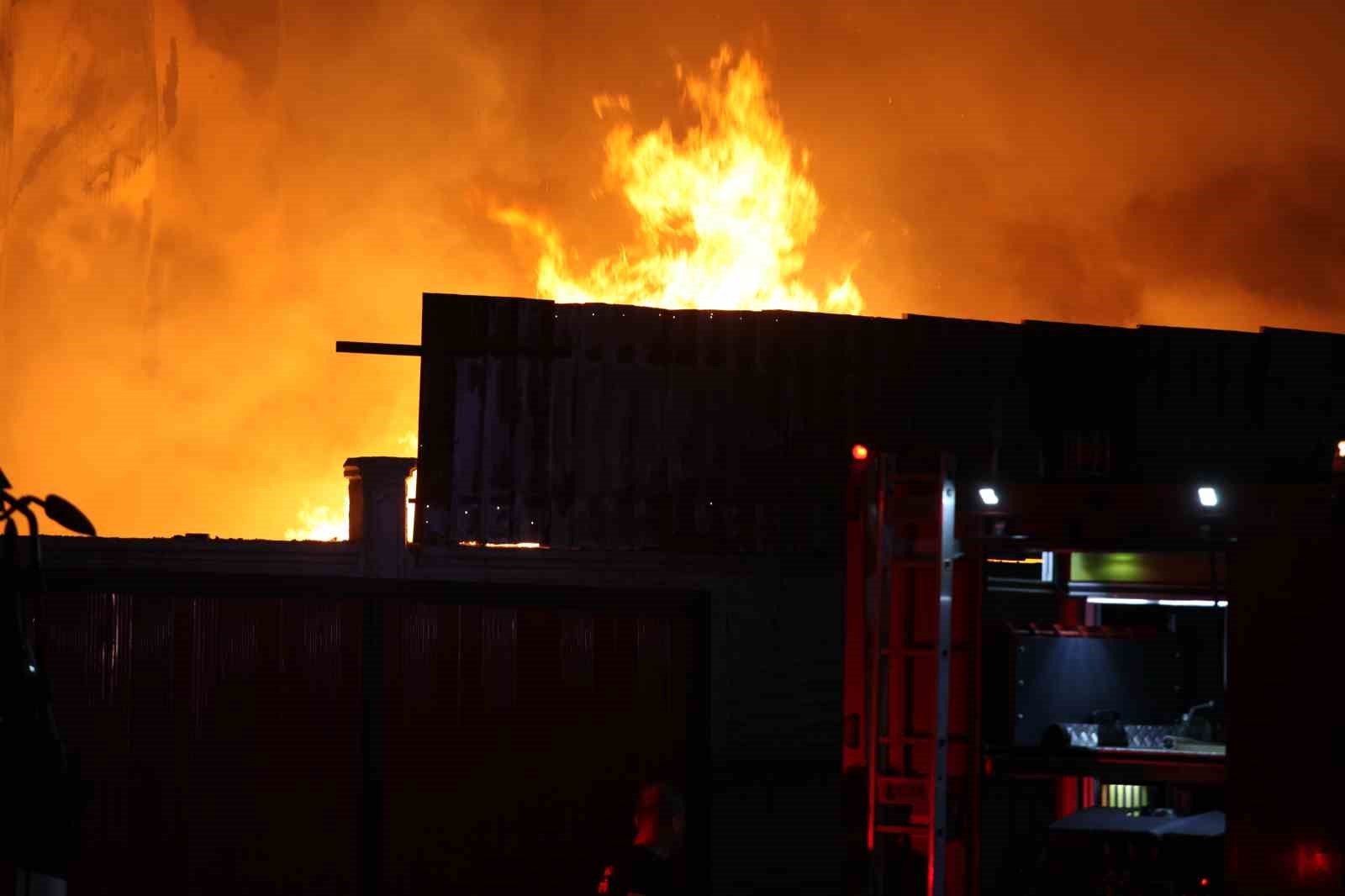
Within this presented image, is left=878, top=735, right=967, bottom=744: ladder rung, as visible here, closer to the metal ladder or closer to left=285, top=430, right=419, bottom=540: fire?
the metal ladder

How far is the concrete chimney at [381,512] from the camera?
15117mm

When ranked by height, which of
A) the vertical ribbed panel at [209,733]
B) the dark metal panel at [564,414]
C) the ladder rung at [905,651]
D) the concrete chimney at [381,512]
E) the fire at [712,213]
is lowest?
the vertical ribbed panel at [209,733]

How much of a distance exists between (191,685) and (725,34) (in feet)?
88.5

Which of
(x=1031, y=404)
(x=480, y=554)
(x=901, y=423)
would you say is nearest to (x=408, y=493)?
(x=480, y=554)

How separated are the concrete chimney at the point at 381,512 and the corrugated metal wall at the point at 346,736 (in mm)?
414

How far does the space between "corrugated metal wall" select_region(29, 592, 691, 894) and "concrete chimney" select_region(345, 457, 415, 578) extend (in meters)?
0.41

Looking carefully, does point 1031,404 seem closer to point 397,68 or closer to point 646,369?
point 646,369

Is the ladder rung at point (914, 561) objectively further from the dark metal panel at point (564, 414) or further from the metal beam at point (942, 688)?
the dark metal panel at point (564, 414)

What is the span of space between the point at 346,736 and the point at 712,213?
1964 centimetres

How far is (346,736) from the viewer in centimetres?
1508

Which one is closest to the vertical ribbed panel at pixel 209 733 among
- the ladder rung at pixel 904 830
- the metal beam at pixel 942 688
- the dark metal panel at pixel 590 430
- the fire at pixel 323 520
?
the dark metal panel at pixel 590 430

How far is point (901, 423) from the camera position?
1612cm

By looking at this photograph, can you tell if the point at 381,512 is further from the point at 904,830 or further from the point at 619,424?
the point at 904,830

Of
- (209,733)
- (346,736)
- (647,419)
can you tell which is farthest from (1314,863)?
(209,733)
